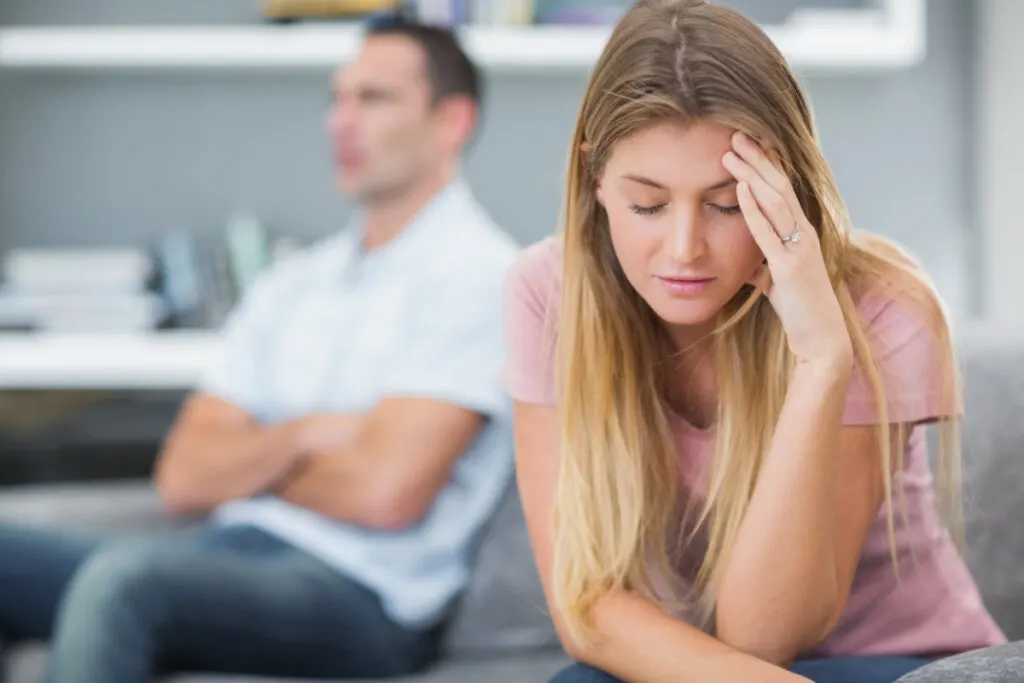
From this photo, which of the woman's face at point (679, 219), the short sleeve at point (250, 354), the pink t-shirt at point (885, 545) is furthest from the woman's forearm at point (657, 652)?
the short sleeve at point (250, 354)

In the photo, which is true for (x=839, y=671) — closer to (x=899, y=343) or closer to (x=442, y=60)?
(x=899, y=343)

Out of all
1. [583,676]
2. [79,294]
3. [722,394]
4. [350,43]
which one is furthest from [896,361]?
[79,294]

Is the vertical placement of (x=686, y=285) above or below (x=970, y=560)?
above

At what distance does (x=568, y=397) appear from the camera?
983mm

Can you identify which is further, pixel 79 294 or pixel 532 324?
pixel 79 294

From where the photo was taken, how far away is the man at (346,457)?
4.50ft

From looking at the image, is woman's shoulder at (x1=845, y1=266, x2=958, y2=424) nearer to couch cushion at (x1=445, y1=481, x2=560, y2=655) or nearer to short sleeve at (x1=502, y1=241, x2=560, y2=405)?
short sleeve at (x1=502, y1=241, x2=560, y2=405)

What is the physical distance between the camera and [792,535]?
91cm

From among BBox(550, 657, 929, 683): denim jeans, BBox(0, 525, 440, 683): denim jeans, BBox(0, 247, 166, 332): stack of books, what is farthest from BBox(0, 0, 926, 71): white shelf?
BBox(550, 657, 929, 683): denim jeans

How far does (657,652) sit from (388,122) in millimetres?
1139

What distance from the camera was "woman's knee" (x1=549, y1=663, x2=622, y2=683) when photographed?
37.9 inches

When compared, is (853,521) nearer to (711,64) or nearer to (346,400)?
(711,64)

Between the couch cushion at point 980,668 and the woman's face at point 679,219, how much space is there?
0.30 m

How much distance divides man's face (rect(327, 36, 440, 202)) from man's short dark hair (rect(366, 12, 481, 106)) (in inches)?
0.4
